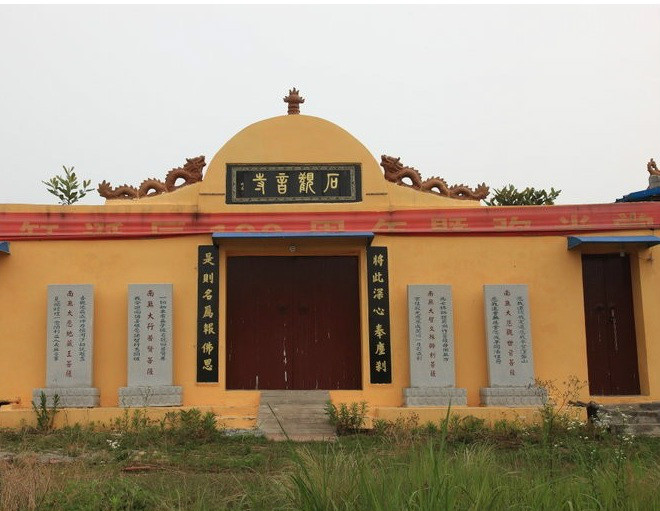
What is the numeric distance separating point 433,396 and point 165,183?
4.84 meters

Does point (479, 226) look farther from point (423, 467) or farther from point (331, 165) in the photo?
point (423, 467)

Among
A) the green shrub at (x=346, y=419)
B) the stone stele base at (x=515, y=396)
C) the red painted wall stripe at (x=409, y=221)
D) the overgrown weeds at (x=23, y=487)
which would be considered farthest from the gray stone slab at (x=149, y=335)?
the stone stele base at (x=515, y=396)

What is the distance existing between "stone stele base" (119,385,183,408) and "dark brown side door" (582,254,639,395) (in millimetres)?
5759

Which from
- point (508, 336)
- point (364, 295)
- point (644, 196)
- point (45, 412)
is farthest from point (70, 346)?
point (644, 196)

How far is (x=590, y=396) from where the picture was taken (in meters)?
11.2

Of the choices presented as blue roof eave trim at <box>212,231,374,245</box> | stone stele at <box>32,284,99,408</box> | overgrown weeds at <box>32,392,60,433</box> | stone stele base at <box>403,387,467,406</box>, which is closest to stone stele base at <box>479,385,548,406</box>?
stone stele base at <box>403,387,467,406</box>

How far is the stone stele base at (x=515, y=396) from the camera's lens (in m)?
10.6

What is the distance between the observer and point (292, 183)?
1149 centimetres

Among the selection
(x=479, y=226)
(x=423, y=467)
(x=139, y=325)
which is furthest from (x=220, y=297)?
(x=423, y=467)

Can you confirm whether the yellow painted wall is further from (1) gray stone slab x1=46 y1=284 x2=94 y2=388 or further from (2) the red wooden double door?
(2) the red wooden double door

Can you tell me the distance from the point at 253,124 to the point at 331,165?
1.26 m

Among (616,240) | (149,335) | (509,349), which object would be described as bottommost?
(509,349)

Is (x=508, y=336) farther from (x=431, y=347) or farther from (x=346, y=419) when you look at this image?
(x=346, y=419)

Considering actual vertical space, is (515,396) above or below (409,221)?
below
